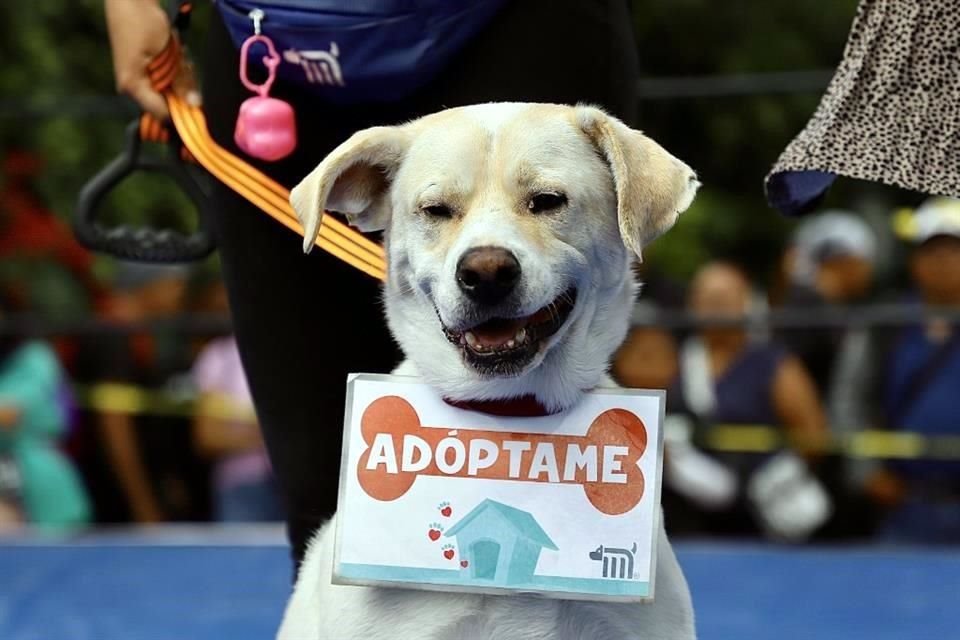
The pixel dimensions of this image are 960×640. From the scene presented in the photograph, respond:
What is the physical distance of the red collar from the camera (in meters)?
2.25

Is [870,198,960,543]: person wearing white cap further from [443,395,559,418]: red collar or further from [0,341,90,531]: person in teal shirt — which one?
[443,395,559,418]: red collar

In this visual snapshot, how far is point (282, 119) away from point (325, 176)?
1.18 feet

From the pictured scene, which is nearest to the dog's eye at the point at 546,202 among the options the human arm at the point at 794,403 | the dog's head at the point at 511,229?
the dog's head at the point at 511,229

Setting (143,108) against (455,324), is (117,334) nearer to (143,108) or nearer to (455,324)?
(143,108)

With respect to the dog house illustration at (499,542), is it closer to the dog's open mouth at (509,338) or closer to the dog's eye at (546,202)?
the dog's open mouth at (509,338)

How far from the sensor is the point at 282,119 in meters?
2.54

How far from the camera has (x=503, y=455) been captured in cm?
222

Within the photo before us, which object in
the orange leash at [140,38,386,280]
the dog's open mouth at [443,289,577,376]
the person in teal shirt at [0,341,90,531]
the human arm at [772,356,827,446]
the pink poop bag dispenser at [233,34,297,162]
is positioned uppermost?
the pink poop bag dispenser at [233,34,297,162]

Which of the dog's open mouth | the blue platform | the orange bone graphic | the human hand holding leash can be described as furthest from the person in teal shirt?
the dog's open mouth

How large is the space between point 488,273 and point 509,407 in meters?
0.26

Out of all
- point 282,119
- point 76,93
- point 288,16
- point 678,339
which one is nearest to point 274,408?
point 282,119

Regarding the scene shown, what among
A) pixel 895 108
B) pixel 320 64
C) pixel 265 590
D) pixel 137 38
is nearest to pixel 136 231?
pixel 137 38

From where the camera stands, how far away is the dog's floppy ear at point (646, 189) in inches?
85.0

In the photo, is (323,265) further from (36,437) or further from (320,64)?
(36,437)
